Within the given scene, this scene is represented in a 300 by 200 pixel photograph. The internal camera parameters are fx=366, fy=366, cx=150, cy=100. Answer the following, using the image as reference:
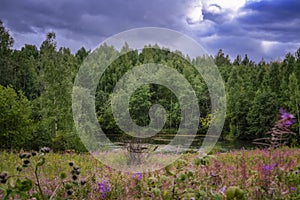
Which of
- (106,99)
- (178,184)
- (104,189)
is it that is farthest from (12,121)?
(106,99)

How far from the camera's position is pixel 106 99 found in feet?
125

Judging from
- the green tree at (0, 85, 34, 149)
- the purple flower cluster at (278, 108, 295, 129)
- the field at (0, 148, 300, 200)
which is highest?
the green tree at (0, 85, 34, 149)

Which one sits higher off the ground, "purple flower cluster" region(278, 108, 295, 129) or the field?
"purple flower cluster" region(278, 108, 295, 129)

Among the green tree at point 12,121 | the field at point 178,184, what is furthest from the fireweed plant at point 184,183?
the green tree at point 12,121

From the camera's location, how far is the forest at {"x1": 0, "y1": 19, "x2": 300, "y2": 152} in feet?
61.2

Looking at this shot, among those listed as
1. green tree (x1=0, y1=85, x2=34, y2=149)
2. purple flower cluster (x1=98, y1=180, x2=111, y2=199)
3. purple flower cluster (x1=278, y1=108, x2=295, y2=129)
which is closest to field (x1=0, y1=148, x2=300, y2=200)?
purple flower cluster (x1=98, y1=180, x2=111, y2=199)

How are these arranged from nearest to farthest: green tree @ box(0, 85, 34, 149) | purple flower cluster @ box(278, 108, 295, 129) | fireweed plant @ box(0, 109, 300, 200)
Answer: fireweed plant @ box(0, 109, 300, 200) < purple flower cluster @ box(278, 108, 295, 129) < green tree @ box(0, 85, 34, 149)

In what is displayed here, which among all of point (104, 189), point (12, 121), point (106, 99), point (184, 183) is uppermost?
point (106, 99)

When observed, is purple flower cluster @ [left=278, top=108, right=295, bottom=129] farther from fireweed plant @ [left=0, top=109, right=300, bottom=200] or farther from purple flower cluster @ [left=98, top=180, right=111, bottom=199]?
purple flower cluster @ [left=98, top=180, right=111, bottom=199]

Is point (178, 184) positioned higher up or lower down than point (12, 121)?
lower down

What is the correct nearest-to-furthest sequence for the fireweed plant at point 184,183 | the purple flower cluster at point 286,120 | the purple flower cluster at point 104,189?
1. the fireweed plant at point 184,183
2. the purple flower cluster at point 286,120
3. the purple flower cluster at point 104,189

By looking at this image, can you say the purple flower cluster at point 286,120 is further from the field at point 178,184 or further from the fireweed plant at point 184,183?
the field at point 178,184

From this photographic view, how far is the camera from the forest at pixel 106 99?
18656 mm

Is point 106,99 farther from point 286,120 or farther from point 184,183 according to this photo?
point 286,120
